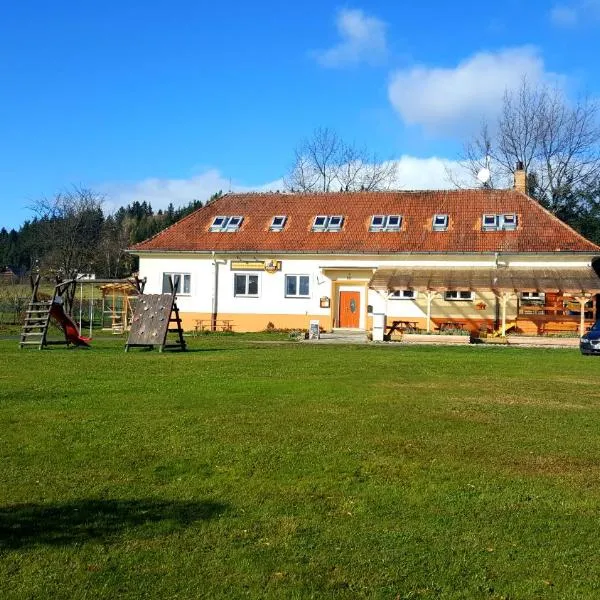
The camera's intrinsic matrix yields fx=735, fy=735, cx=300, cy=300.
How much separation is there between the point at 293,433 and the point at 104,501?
10.2 ft

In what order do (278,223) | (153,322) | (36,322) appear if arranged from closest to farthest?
(153,322) < (36,322) < (278,223)

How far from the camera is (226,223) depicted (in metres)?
37.6

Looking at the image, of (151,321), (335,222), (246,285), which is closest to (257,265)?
(246,285)

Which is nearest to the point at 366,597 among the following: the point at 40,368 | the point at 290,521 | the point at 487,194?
the point at 290,521

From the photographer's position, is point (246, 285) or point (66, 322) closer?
point (66, 322)

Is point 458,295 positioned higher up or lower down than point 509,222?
lower down

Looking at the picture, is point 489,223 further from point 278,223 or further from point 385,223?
point 278,223

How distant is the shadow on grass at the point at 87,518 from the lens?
17.2 ft

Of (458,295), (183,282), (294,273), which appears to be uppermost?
(294,273)

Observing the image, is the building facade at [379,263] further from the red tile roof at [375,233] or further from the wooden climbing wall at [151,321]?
the wooden climbing wall at [151,321]

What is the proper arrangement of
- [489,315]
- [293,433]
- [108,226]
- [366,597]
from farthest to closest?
[108,226]
[489,315]
[293,433]
[366,597]

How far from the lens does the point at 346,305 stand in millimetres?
34250

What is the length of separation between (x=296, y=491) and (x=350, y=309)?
2787 cm

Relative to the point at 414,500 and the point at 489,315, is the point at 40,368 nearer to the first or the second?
the point at 414,500
